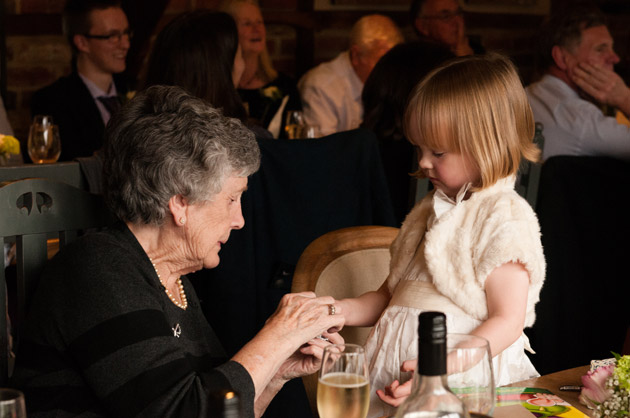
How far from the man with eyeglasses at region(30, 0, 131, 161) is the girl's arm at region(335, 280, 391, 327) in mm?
2543

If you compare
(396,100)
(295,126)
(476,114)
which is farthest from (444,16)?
(476,114)

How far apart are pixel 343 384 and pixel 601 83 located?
3.10 m

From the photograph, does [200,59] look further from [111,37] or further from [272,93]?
[272,93]

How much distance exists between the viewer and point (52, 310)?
1406 millimetres

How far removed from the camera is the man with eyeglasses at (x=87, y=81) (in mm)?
4027

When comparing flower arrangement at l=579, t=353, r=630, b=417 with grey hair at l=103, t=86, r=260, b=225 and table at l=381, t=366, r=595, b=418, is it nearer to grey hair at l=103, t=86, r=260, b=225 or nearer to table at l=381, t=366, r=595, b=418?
table at l=381, t=366, r=595, b=418

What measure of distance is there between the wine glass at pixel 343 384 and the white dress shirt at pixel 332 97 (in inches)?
150

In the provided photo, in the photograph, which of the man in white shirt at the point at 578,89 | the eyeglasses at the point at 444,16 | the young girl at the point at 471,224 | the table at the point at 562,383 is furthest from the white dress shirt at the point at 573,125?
the table at the point at 562,383

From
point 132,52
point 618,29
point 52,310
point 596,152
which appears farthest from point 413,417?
point 618,29

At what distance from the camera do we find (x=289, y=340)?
1471mm

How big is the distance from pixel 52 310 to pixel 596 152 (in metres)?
2.88

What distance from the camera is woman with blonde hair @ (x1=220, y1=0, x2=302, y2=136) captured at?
475 centimetres

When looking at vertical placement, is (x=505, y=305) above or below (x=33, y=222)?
A: below

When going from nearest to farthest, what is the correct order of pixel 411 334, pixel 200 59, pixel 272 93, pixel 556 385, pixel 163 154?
pixel 556 385 → pixel 163 154 → pixel 411 334 → pixel 200 59 → pixel 272 93
